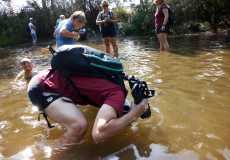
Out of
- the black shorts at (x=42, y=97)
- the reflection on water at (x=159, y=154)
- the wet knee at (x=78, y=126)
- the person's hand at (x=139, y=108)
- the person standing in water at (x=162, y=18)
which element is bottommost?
the reflection on water at (x=159, y=154)

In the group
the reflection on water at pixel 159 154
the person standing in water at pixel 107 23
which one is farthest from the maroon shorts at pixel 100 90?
the person standing in water at pixel 107 23

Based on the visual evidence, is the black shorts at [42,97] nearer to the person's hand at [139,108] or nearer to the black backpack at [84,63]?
the black backpack at [84,63]

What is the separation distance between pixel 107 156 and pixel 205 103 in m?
2.11

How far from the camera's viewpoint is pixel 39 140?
487 centimetres

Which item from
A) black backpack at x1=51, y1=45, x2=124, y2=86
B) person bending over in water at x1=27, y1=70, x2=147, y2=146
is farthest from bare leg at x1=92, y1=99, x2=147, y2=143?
black backpack at x1=51, y1=45, x2=124, y2=86

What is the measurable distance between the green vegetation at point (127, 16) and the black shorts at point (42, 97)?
16030 millimetres

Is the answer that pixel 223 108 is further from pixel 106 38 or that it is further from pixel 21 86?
pixel 106 38

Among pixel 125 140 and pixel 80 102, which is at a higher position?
pixel 80 102

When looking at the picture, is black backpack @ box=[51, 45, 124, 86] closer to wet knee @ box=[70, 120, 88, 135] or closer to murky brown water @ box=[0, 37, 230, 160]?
wet knee @ box=[70, 120, 88, 135]

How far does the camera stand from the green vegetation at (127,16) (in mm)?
19703

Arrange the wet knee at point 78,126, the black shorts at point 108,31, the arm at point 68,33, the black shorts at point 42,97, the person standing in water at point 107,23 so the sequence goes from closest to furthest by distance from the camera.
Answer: the wet knee at point 78,126 → the black shorts at point 42,97 → the arm at point 68,33 → the person standing in water at point 107,23 → the black shorts at point 108,31

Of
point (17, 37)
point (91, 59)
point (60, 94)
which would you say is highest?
point (91, 59)

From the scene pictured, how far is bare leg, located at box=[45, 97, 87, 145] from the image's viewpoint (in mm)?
4160

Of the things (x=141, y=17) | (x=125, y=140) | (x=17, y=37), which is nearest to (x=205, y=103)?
(x=125, y=140)
